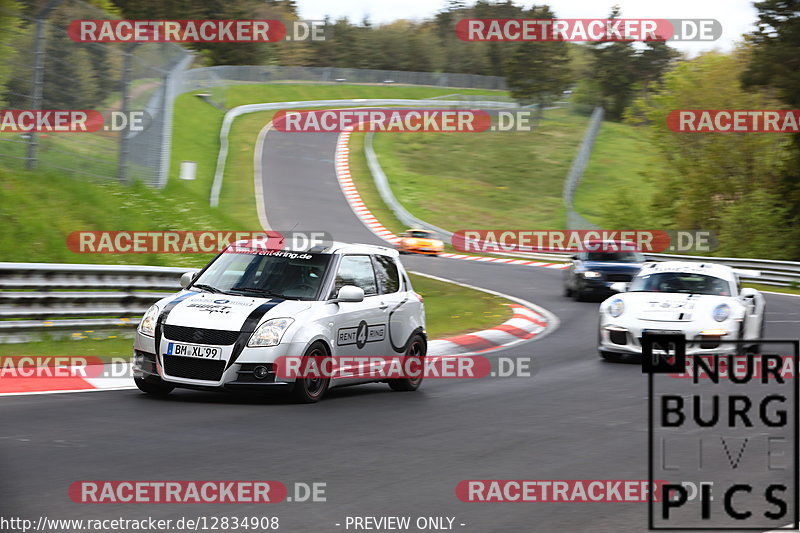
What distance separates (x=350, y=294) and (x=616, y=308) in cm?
549

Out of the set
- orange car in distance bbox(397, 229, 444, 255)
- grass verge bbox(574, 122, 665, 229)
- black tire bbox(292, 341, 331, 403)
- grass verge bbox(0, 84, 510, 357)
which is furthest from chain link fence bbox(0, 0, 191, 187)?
grass verge bbox(574, 122, 665, 229)

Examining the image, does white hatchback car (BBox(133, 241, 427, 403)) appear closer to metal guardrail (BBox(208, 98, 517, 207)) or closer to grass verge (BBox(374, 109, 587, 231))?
metal guardrail (BBox(208, 98, 517, 207))

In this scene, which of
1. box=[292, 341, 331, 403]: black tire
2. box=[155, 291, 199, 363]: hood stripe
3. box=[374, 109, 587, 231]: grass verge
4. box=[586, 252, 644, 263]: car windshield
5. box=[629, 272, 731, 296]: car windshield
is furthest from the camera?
box=[374, 109, 587, 231]: grass verge

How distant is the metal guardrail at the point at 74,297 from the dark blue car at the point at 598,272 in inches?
Answer: 446

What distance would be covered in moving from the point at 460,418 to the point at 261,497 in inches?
142

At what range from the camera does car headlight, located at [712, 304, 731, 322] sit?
46.0ft

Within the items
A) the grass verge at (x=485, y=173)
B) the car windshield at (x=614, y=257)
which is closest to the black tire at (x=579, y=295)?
the car windshield at (x=614, y=257)

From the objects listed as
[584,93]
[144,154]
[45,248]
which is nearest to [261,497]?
[45,248]

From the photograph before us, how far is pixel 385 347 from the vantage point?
36.2 ft

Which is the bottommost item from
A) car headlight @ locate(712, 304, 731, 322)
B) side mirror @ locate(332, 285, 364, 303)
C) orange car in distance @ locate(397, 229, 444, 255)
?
orange car in distance @ locate(397, 229, 444, 255)

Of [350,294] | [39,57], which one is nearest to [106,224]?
[39,57]

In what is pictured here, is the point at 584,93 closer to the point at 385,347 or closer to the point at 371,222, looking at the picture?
the point at 371,222

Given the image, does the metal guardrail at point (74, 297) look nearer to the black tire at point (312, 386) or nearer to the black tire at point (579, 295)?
the black tire at point (312, 386)

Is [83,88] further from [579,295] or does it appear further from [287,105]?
[287,105]
